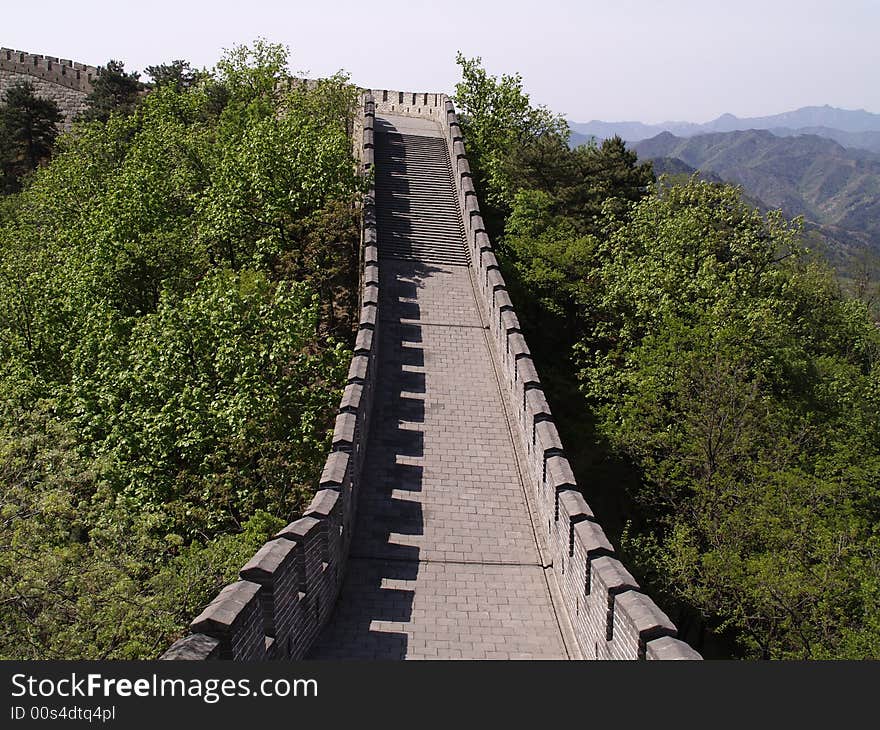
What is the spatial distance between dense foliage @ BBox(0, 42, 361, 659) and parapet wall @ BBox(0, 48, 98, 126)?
20599 mm

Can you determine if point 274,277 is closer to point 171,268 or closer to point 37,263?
point 171,268

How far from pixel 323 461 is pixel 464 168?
14.8 metres

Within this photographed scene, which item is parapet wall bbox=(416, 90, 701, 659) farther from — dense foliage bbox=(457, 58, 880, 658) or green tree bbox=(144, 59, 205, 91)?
green tree bbox=(144, 59, 205, 91)

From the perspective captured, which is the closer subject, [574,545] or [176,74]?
[574,545]

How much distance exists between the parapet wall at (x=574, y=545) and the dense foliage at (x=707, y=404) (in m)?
4.27

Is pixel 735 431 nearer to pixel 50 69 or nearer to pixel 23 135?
pixel 23 135

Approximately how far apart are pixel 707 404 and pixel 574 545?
9.63 m

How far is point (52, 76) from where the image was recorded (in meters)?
49.3

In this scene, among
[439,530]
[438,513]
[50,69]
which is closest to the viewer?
[439,530]

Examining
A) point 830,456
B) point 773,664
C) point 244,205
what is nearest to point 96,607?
point 773,664

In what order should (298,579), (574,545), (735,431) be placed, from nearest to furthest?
(298,579) < (574,545) < (735,431)

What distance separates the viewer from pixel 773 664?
24.6 ft

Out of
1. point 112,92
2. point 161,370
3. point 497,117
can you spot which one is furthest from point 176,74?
point 161,370

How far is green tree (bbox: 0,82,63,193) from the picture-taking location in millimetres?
40656
